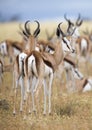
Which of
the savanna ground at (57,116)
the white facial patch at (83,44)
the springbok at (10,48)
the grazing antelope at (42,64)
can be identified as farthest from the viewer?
the white facial patch at (83,44)

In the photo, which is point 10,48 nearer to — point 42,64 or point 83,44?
point 83,44

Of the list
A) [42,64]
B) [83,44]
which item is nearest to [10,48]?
[83,44]

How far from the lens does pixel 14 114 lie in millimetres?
7480

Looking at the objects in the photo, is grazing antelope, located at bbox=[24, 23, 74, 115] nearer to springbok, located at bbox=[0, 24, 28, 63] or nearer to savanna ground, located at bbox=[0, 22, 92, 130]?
savanna ground, located at bbox=[0, 22, 92, 130]

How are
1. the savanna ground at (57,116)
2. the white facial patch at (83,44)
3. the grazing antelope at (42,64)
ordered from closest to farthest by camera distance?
the savanna ground at (57,116) < the grazing antelope at (42,64) < the white facial patch at (83,44)

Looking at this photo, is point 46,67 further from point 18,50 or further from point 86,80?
point 18,50

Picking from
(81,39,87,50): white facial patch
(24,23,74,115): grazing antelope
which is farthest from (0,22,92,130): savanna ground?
(81,39,87,50): white facial patch

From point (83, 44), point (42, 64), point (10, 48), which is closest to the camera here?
point (42, 64)

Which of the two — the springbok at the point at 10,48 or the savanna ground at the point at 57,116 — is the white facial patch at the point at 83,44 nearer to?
the springbok at the point at 10,48

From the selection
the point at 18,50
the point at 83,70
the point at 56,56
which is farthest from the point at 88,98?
the point at 83,70

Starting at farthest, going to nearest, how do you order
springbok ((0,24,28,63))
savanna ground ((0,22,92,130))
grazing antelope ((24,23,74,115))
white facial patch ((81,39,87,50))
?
white facial patch ((81,39,87,50)), springbok ((0,24,28,63)), grazing antelope ((24,23,74,115)), savanna ground ((0,22,92,130))

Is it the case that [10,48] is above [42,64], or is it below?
above

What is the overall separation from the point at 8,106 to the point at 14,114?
537 millimetres

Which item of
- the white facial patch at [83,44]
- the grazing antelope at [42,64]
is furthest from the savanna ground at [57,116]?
the white facial patch at [83,44]
